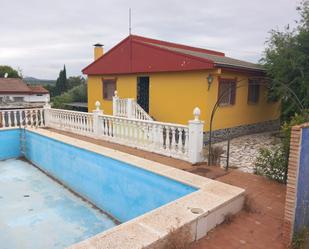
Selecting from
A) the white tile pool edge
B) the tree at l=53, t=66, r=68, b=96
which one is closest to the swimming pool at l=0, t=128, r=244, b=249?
the white tile pool edge

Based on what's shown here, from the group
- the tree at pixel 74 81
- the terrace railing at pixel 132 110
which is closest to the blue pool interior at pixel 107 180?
the terrace railing at pixel 132 110

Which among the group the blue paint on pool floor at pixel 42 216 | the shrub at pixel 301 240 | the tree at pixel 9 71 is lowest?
the blue paint on pool floor at pixel 42 216

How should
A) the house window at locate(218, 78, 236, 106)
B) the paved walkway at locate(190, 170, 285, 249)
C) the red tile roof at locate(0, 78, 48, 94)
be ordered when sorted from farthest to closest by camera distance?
1. the red tile roof at locate(0, 78, 48, 94)
2. the house window at locate(218, 78, 236, 106)
3. the paved walkway at locate(190, 170, 285, 249)

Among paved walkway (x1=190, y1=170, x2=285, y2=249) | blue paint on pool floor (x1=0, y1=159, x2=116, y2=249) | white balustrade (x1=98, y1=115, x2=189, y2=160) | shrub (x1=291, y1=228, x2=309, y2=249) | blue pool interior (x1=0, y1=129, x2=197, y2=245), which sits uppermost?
white balustrade (x1=98, y1=115, x2=189, y2=160)

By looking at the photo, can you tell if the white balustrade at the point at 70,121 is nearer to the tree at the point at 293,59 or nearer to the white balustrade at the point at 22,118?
the white balustrade at the point at 22,118

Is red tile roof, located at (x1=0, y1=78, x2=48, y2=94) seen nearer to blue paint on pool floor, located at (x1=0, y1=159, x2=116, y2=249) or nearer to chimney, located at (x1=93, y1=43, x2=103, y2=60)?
chimney, located at (x1=93, y1=43, x2=103, y2=60)

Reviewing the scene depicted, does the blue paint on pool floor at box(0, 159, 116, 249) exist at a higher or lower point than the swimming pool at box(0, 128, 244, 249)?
lower

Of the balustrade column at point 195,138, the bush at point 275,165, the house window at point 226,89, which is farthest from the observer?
the house window at point 226,89

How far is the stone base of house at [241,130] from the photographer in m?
10.8

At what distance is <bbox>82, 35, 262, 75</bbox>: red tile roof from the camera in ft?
33.7

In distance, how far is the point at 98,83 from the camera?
50.7 ft

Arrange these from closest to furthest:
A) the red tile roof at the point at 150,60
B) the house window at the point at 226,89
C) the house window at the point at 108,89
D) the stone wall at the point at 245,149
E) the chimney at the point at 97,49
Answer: the stone wall at the point at 245,149, the red tile roof at the point at 150,60, the house window at the point at 226,89, the house window at the point at 108,89, the chimney at the point at 97,49

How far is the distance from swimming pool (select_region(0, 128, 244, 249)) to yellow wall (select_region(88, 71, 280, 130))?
4868mm

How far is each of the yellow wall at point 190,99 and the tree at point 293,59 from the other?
1.56 metres
